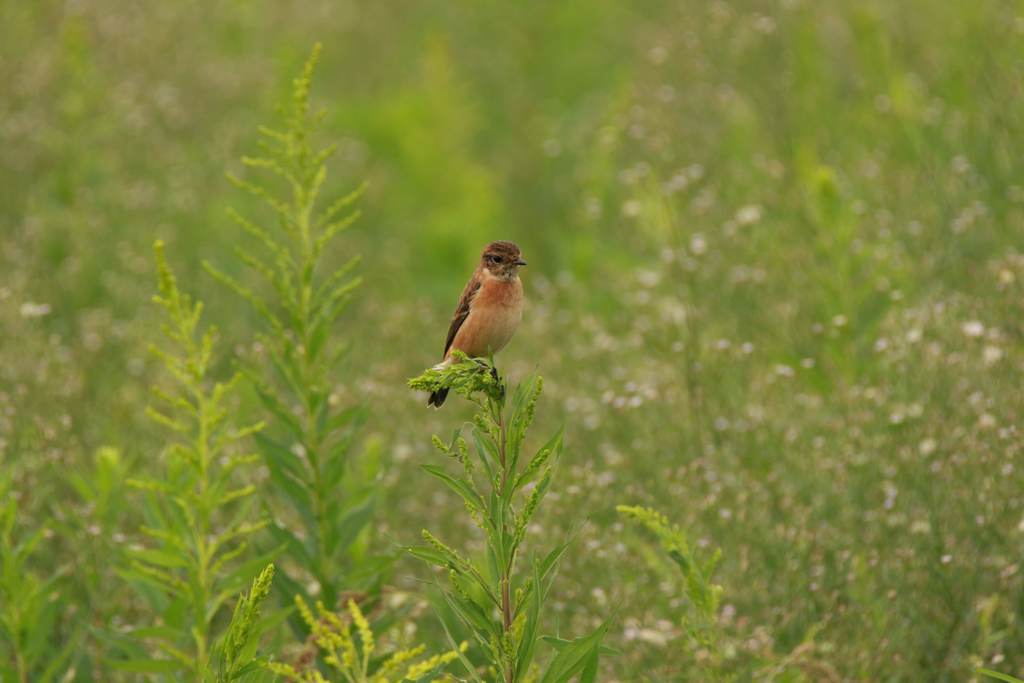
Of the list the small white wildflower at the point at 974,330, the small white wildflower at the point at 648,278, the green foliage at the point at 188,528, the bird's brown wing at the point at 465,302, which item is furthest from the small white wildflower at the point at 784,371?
the green foliage at the point at 188,528

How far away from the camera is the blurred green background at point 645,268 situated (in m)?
4.96

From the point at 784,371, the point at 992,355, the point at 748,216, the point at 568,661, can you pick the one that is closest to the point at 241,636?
the point at 568,661

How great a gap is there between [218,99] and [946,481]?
883 centimetres

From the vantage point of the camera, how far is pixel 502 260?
171 inches

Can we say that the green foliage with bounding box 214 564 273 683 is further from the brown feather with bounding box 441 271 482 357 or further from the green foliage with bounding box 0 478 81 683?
the brown feather with bounding box 441 271 482 357

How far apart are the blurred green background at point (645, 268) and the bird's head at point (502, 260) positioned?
1.14 m

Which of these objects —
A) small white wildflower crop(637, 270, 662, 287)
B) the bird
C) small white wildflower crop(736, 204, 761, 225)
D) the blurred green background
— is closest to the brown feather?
the bird

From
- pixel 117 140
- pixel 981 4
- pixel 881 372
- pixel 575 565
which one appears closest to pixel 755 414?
pixel 881 372

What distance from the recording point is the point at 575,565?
207 inches

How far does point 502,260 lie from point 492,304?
0.60 ft

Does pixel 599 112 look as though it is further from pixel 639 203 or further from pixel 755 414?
pixel 755 414

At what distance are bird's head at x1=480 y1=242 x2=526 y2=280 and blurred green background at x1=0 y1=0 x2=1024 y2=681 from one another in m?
1.14

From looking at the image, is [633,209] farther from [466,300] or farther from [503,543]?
[503,543]

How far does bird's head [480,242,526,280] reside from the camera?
14.2 ft
